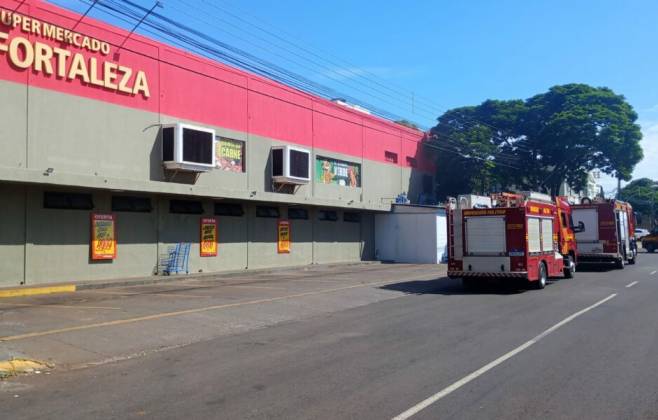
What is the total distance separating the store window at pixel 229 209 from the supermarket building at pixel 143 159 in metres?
0.06

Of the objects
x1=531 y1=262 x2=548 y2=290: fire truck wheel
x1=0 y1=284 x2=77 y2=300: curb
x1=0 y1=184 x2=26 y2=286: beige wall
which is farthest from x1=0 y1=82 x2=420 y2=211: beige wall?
x1=531 y1=262 x2=548 y2=290: fire truck wheel

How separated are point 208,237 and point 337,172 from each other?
1049cm

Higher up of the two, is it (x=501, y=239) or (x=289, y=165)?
(x=289, y=165)

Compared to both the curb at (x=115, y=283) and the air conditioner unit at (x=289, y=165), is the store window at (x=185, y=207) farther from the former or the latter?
the air conditioner unit at (x=289, y=165)

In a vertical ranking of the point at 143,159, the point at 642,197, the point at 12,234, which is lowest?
the point at 12,234

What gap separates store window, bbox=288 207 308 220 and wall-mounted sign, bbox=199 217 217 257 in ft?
17.3

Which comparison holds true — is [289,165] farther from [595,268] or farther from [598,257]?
[595,268]

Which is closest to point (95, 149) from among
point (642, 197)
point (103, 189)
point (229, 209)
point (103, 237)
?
point (103, 189)

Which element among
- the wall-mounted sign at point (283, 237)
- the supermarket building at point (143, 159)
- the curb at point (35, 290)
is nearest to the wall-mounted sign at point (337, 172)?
the supermarket building at point (143, 159)

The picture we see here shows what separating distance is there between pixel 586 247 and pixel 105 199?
21.4 meters

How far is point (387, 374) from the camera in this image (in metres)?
7.85

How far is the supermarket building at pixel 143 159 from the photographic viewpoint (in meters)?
18.3

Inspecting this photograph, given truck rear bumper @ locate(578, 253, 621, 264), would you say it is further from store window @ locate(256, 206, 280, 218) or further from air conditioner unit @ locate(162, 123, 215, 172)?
air conditioner unit @ locate(162, 123, 215, 172)

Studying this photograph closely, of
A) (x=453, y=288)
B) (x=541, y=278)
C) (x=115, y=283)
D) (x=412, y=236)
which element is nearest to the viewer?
(x=541, y=278)
